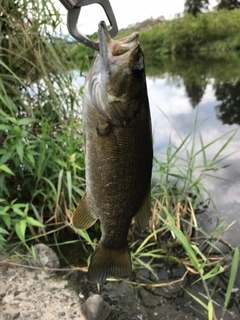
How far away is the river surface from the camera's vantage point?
3369 millimetres

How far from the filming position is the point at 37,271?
342cm

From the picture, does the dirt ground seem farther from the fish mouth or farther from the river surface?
the fish mouth

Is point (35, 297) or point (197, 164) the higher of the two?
point (35, 297)

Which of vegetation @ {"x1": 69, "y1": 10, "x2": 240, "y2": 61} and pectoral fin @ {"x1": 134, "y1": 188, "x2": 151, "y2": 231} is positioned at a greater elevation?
pectoral fin @ {"x1": 134, "y1": 188, "x2": 151, "y2": 231}

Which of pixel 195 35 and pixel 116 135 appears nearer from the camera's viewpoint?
pixel 116 135

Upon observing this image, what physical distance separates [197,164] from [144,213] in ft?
15.7

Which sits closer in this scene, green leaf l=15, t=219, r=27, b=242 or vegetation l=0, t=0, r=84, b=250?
green leaf l=15, t=219, r=27, b=242

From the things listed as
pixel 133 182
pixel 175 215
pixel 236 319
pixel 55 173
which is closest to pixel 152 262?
pixel 175 215

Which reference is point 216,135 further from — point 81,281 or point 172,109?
point 81,281

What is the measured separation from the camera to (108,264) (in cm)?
173

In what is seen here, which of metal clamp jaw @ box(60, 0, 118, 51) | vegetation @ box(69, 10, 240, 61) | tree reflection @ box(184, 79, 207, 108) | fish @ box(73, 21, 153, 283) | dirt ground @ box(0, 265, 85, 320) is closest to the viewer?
metal clamp jaw @ box(60, 0, 118, 51)

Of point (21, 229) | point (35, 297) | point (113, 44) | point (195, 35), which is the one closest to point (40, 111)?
point (21, 229)

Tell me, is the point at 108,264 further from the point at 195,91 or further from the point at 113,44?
the point at 195,91

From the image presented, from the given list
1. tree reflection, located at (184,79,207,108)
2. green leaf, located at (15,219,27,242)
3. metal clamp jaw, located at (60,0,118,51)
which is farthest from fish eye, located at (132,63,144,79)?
tree reflection, located at (184,79,207,108)
